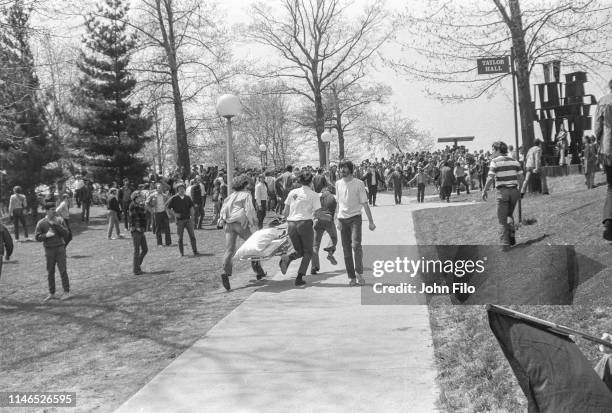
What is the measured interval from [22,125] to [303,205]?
23701 millimetres

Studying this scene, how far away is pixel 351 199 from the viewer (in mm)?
9367

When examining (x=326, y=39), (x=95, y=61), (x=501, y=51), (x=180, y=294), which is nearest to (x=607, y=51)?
(x=501, y=51)

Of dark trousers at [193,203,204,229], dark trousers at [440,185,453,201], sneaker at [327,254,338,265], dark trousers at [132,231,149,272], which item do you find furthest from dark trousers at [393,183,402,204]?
sneaker at [327,254,338,265]

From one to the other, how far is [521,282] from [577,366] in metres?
5.00

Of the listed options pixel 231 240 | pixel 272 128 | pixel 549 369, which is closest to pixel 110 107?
pixel 231 240

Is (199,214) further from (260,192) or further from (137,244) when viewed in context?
(137,244)

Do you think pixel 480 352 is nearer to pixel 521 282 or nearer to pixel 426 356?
pixel 426 356

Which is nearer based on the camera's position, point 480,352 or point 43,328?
point 480,352

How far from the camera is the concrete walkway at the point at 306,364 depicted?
4.95 m

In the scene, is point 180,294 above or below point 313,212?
below

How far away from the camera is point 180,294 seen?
34.0ft

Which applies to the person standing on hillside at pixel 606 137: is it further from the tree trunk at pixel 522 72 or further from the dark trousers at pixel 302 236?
the tree trunk at pixel 522 72

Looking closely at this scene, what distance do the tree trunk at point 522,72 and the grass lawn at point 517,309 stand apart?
12.4ft

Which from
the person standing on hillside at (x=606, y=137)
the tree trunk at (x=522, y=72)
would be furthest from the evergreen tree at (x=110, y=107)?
the person standing on hillside at (x=606, y=137)
